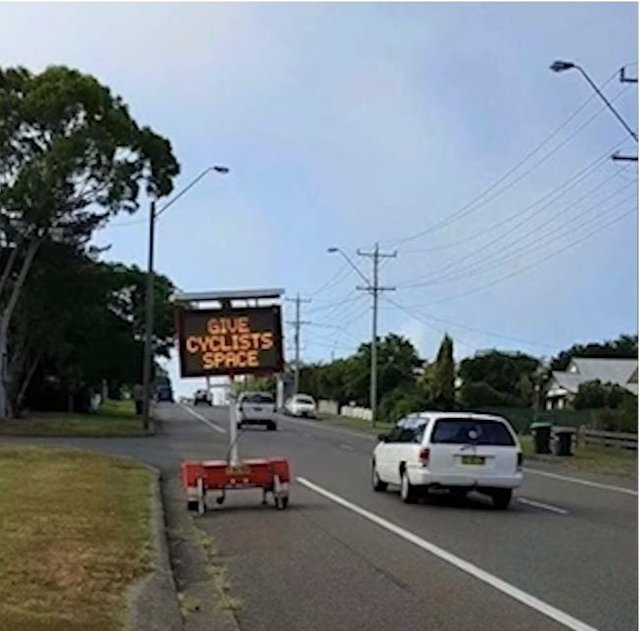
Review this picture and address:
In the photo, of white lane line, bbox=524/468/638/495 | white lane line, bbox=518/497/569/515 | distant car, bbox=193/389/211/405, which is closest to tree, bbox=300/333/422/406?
distant car, bbox=193/389/211/405

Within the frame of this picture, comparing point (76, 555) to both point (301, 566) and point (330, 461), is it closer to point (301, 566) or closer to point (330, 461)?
point (301, 566)

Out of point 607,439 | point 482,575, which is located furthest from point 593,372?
point 482,575

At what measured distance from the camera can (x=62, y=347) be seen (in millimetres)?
65625

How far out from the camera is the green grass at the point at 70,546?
32.1 feet

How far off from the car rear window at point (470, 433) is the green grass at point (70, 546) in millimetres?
4912

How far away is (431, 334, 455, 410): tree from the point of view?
243ft

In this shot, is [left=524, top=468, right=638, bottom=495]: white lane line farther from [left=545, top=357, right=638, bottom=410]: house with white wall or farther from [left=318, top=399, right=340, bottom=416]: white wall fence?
[left=545, top=357, right=638, bottom=410]: house with white wall

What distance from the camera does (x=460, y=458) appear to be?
2216cm

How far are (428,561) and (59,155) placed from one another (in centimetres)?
3526

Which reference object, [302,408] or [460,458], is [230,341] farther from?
[302,408]

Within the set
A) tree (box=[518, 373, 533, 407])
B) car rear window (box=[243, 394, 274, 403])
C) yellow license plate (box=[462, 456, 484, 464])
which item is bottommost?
yellow license plate (box=[462, 456, 484, 464])

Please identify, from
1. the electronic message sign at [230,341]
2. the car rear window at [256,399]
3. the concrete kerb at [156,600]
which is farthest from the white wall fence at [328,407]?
the concrete kerb at [156,600]

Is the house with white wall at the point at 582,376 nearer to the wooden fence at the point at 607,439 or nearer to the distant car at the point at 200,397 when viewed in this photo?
the distant car at the point at 200,397

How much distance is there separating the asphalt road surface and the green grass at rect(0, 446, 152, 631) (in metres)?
1.08
